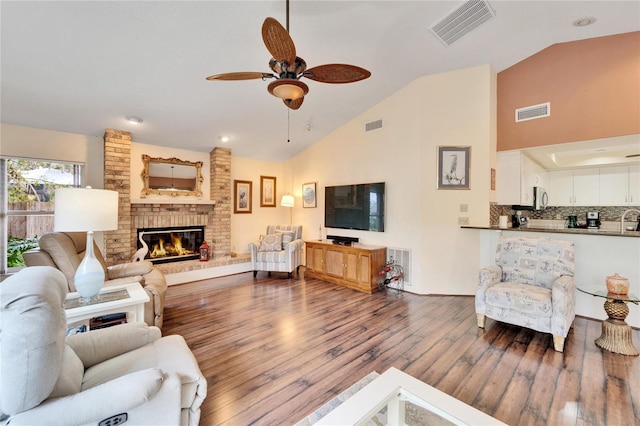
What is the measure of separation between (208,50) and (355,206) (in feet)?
10.4

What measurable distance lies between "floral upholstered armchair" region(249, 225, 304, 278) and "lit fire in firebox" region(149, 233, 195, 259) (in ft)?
4.45

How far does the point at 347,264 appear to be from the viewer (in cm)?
455

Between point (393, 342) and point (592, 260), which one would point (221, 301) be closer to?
point (393, 342)

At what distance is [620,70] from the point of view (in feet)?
11.0

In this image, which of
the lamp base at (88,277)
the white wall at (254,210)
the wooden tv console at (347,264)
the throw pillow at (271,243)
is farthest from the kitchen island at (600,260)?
the white wall at (254,210)

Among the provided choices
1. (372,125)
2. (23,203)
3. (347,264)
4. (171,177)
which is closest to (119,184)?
(171,177)

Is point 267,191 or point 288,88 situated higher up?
point 288,88

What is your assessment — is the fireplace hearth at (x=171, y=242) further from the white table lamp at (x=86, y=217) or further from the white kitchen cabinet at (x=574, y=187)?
the white kitchen cabinet at (x=574, y=187)

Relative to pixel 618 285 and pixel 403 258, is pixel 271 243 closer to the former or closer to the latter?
pixel 403 258

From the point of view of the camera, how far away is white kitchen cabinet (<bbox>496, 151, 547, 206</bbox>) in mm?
4156

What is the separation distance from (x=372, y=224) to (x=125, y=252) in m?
4.02

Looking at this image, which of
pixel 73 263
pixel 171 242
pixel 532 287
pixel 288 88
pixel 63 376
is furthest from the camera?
pixel 171 242

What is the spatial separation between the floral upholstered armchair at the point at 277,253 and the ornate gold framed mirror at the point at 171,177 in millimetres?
1602

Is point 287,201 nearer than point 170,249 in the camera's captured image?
No
